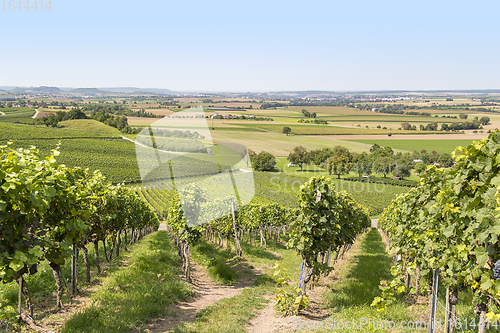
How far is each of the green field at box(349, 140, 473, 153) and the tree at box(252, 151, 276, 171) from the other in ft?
150

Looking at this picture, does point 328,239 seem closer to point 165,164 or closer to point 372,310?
point 372,310

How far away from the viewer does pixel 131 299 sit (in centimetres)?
891

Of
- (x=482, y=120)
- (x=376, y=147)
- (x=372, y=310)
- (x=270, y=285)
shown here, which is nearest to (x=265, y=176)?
(x=376, y=147)

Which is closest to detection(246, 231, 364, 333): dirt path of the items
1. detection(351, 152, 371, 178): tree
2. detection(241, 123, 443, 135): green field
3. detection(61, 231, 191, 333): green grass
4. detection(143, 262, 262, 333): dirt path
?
detection(143, 262, 262, 333): dirt path

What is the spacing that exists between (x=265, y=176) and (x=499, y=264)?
7579 centimetres

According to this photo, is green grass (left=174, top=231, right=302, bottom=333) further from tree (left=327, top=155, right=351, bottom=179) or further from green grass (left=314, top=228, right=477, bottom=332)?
tree (left=327, top=155, right=351, bottom=179)

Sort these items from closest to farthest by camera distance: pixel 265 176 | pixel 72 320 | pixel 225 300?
1. pixel 72 320
2. pixel 225 300
3. pixel 265 176

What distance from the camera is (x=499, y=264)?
12.8 ft

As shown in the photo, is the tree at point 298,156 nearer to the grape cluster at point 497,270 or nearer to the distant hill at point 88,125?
the distant hill at point 88,125

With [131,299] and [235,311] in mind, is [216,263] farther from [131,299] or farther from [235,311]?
[131,299]

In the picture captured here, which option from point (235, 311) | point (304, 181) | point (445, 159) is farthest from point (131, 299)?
point (445, 159)

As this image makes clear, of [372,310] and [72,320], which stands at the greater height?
[72,320]

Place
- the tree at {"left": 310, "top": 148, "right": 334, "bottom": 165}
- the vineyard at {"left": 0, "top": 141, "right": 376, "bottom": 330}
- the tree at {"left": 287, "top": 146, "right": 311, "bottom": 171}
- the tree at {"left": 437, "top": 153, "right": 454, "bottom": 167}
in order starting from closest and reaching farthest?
the vineyard at {"left": 0, "top": 141, "right": 376, "bottom": 330}
the tree at {"left": 437, "top": 153, "right": 454, "bottom": 167}
the tree at {"left": 287, "top": 146, "right": 311, "bottom": 171}
the tree at {"left": 310, "top": 148, "right": 334, "bottom": 165}

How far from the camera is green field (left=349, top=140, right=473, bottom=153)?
10225 centimetres
